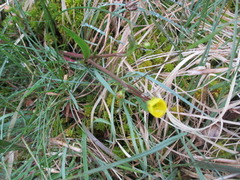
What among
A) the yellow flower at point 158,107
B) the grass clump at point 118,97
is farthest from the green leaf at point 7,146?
the yellow flower at point 158,107

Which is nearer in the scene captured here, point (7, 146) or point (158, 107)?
point (158, 107)

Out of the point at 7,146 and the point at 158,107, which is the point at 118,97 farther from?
the point at 7,146

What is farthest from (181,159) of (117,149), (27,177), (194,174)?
(27,177)

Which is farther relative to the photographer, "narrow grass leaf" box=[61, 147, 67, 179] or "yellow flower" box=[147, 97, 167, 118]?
"narrow grass leaf" box=[61, 147, 67, 179]

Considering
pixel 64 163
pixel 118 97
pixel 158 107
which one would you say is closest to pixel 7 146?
pixel 64 163

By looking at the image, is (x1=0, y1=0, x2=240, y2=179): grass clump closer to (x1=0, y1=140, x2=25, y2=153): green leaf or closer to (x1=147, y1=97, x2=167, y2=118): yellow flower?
(x1=0, y1=140, x2=25, y2=153): green leaf

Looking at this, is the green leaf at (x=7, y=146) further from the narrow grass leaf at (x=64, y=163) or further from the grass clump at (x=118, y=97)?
the narrow grass leaf at (x=64, y=163)

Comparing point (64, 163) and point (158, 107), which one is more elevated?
point (158, 107)

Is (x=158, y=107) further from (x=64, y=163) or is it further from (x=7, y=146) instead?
(x=7, y=146)

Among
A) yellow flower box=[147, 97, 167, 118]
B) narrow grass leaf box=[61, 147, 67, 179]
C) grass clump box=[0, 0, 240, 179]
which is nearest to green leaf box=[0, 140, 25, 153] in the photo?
grass clump box=[0, 0, 240, 179]
